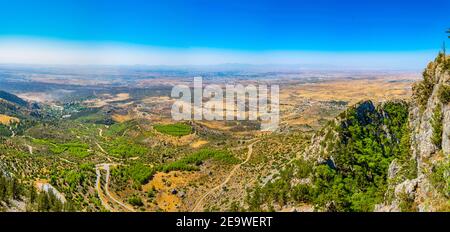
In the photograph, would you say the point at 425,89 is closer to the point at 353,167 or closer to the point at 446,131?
the point at 446,131

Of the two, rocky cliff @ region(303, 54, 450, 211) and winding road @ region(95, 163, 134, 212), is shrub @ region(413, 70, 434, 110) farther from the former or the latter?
winding road @ region(95, 163, 134, 212)

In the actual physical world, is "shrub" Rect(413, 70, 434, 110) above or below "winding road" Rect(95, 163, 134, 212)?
above

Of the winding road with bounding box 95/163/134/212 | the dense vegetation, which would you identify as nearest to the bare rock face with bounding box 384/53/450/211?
the dense vegetation

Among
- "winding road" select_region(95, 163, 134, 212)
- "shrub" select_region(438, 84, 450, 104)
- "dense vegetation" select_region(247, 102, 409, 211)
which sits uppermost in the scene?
"shrub" select_region(438, 84, 450, 104)

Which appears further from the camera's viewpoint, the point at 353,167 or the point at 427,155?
the point at 353,167

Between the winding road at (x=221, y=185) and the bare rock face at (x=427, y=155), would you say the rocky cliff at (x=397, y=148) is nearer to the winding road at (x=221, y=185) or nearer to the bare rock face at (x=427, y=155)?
the bare rock face at (x=427, y=155)

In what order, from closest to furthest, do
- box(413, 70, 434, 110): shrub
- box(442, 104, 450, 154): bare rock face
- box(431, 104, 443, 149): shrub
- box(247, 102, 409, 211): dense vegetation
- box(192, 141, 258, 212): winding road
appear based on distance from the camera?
box(442, 104, 450, 154): bare rock face → box(431, 104, 443, 149): shrub → box(413, 70, 434, 110): shrub → box(247, 102, 409, 211): dense vegetation → box(192, 141, 258, 212): winding road

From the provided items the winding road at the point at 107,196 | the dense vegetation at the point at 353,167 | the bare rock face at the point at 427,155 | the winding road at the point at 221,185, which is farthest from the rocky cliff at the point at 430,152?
the winding road at the point at 107,196

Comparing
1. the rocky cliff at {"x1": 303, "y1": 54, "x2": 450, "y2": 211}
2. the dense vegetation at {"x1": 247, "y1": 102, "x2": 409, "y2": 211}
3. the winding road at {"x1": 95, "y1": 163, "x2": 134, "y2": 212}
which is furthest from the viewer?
the winding road at {"x1": 95, "y1": 163, "x2": 134, "y2": 212}

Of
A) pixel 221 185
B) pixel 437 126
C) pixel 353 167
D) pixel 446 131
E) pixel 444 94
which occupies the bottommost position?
pixel 221 185

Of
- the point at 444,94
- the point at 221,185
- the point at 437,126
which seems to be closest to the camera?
the point at 437,126

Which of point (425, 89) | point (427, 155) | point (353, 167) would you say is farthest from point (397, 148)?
point (427, 155)
